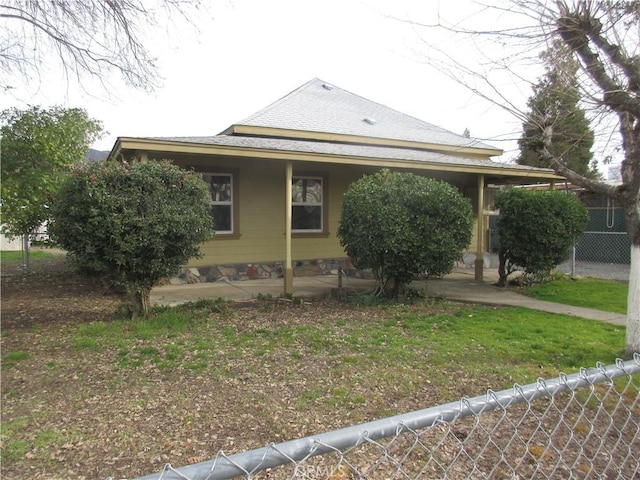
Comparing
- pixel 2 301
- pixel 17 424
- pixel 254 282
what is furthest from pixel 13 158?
pixel 17 424

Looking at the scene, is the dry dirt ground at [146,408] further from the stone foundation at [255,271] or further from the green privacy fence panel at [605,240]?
the green privacy fence panel at [605,240]

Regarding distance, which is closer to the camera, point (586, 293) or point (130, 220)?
point (130, 220)

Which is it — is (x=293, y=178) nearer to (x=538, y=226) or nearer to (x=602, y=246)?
(x=538, y=226)

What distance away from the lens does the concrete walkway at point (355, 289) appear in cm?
813

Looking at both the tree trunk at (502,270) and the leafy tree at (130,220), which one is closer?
the leafy tree at (130,220)

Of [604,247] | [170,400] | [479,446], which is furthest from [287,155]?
[604,247]

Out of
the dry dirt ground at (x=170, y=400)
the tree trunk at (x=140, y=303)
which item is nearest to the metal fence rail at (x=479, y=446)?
the dry dirt ground at (x=170, y=400)

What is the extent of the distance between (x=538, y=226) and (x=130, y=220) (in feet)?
27.1

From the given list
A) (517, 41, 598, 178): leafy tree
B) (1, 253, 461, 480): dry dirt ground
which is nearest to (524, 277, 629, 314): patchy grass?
(517, 41, 598, 178): leafy tree

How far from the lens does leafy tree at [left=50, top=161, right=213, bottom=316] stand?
5970 mm

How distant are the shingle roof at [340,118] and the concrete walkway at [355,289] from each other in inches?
157

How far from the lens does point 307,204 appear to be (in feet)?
39.3

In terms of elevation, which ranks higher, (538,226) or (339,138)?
(339,138)

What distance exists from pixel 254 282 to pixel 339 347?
18.7 ft
